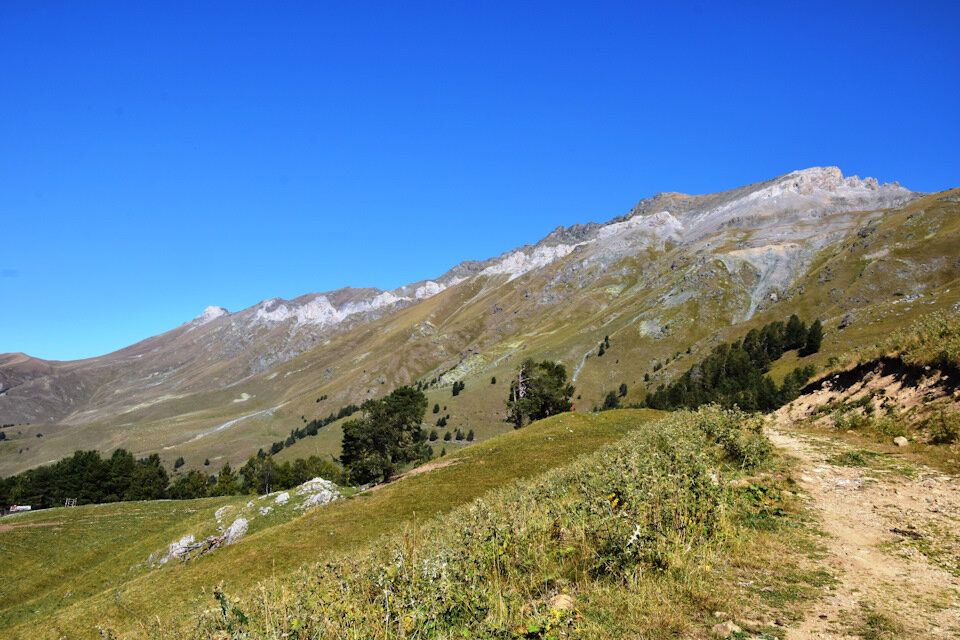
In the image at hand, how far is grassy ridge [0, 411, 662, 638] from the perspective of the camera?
2208 centimetres

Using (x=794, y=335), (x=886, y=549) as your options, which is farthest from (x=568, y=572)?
(x=794, y=335)

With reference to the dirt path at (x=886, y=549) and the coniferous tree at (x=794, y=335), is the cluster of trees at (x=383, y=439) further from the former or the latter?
the coniferous tree at (x=794, y=335)

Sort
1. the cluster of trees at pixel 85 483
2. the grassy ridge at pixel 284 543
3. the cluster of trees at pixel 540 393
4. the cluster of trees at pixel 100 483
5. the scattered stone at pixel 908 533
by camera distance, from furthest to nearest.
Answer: the cluster of trees at pixel 100 483, the cluster of trees at pixel 85 483, the cluster of trees at pixel 540 393, the grassy ridge at pixel 284 543, the scattered stone at pixel 908 533

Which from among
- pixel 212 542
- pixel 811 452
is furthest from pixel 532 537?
pixel 212 542

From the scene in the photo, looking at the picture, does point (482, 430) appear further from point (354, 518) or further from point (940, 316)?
point (940, 316)

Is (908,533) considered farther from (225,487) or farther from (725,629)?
(225,487)

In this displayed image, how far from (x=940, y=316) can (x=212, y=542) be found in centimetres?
4386

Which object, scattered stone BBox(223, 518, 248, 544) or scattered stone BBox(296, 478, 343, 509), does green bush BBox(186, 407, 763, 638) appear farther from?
scattered stone BBox(296, 478, 343, 509)

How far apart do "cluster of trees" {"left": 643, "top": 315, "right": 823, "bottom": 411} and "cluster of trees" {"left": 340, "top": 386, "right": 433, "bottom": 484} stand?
5820 cm

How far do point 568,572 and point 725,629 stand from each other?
3355mm

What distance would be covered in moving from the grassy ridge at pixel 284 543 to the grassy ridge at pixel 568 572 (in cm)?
553

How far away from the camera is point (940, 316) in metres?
18.6

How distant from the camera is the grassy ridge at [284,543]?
2208 centimetres

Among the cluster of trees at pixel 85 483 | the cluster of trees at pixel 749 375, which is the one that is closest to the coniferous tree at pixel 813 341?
the cluster of trees at pixel 749 375
